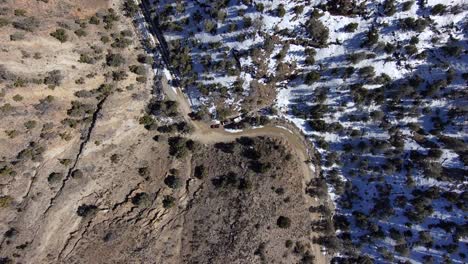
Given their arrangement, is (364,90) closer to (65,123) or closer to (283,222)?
(283,222)

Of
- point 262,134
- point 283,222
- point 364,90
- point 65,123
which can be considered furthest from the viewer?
point 262,134

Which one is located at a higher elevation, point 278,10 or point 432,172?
point 278,10

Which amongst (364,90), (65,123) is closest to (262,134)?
(364,90)

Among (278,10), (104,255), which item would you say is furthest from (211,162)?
(278,10)

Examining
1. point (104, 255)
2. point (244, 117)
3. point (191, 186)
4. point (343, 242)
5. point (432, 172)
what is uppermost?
point (244, 117)

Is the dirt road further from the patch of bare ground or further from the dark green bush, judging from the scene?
the dark green bush

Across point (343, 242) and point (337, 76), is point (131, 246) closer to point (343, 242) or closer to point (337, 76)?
point (343, 242)

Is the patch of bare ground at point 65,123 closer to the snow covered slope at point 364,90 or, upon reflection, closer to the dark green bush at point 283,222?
the snow covered slope at point 364,90

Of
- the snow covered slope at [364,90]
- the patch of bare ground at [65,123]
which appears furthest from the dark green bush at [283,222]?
the patch of bare ground at [65,123]

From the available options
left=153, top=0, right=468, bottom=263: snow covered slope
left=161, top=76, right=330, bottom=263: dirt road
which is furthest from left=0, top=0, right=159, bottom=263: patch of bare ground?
left=153, top=0, right=468, bottom=263: snow covered slope

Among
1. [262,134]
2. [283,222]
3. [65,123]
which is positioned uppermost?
[262,134]

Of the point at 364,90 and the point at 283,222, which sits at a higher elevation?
the point at 364,90
